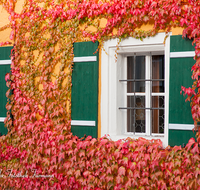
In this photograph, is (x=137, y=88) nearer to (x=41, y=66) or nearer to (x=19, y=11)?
(x=41, y=66)

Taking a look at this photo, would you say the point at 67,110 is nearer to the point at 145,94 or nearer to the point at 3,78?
the point at 145,94

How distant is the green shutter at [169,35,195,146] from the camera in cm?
353

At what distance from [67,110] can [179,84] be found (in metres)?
1.86

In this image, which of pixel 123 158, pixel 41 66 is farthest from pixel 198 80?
pixel 41 66

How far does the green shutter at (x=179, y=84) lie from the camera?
3529mm

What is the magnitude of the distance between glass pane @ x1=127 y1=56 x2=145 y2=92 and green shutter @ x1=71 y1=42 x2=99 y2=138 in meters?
0.58

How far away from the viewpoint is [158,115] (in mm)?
3953

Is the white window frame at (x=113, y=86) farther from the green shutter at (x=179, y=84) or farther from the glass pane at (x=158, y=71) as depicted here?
the green shutter at (x=179, y=84)

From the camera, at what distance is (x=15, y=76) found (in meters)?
4.61

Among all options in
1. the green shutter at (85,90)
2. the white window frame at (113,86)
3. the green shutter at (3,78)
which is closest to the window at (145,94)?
the white window frame at (113,86)

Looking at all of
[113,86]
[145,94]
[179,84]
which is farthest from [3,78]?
[179,84]

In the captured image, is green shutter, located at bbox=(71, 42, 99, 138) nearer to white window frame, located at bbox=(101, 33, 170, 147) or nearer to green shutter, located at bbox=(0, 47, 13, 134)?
white window frame, located at bbox=(101, 33, 170, 147)

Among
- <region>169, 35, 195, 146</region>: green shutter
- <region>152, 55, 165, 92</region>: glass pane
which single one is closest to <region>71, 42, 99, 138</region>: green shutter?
<region>152, 55, 165, 92</region>: glass pane

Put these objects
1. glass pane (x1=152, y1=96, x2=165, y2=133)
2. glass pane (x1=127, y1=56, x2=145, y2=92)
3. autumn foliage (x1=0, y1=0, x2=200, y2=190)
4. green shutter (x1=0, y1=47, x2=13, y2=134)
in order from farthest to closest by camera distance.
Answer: green shutter (x1=0, y1=47, x2=13, y2=134) → glass pane (x1=127, y1=56, x2=145, y2=92) → glass pane (x1=152, y1=96, x2=165, y2=133) → autumn foliage (x1=0, y1=0, x2=200, y2=190)
